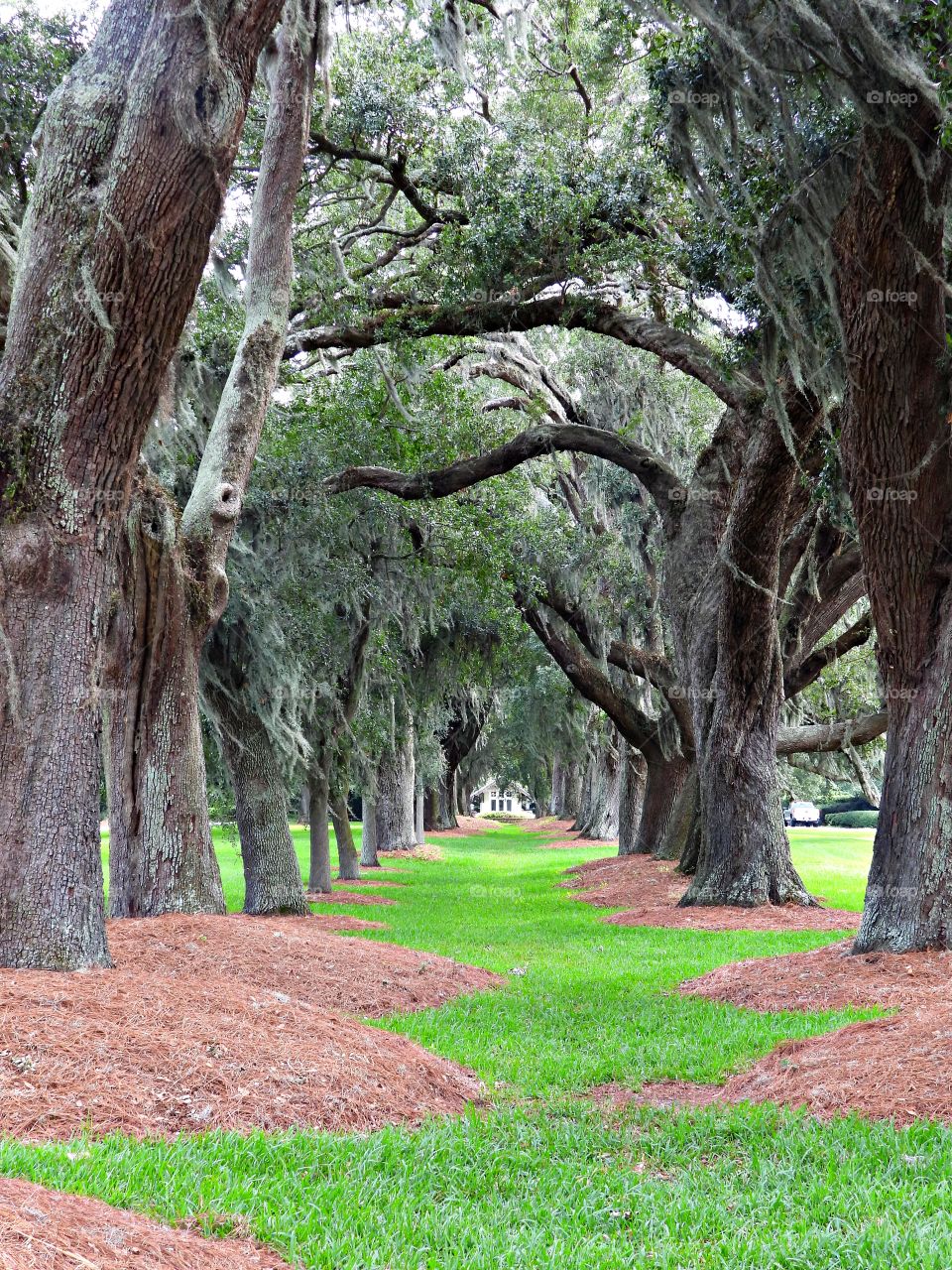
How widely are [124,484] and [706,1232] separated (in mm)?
4476

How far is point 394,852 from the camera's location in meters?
26.0

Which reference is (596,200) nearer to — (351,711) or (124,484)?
(124,484)

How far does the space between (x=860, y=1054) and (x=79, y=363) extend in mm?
5136

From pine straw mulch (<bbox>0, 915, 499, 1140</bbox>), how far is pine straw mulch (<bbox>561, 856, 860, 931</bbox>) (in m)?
6.73

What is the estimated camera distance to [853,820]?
5197 centimetres

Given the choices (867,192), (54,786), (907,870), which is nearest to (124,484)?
(54,786)

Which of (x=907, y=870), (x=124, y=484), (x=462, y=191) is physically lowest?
(x=907, y=870)

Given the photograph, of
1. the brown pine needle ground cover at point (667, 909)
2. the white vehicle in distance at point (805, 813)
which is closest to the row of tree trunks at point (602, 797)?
the brown pine needle ground cover at point (667, 909)

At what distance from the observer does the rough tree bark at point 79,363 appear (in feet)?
17.2

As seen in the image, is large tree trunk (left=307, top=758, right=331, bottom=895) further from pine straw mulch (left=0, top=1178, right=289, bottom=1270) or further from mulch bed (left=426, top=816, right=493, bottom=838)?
mulch bed (left=426, top=816, right=493, bottom=838)

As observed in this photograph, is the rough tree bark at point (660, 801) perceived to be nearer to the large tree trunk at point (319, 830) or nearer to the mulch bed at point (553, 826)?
the large tree trunk at point (319, 830)

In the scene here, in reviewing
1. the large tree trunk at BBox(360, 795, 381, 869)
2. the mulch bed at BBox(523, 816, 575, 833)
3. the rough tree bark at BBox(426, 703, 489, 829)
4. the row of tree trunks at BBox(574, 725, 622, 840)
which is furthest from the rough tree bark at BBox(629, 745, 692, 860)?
the mulch bed at BBox(523, 816, 575, 833)

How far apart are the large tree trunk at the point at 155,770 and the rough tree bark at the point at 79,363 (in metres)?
2.69

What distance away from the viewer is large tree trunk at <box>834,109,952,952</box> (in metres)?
6.42
